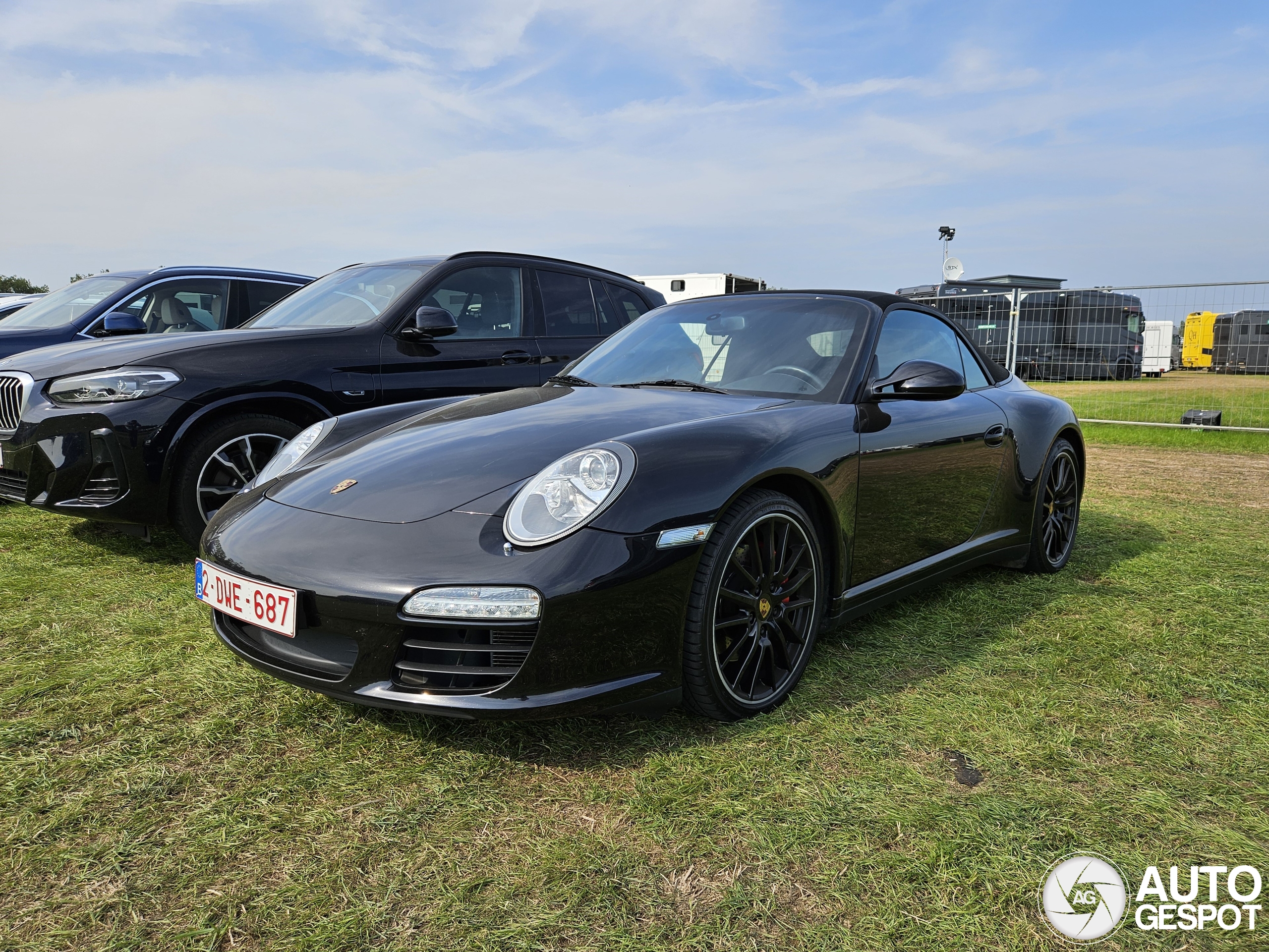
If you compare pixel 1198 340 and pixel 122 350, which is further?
→ pixel 1198 340

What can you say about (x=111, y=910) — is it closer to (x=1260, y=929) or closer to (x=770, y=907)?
(x=770, y=907)

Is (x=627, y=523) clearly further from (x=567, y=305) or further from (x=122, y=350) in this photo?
(x=567, y=305)

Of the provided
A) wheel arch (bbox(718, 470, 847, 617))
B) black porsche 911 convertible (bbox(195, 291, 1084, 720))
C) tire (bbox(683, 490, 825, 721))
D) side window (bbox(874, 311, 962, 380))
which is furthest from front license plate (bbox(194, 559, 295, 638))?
side window (bbox(874, 311, 962, 380))

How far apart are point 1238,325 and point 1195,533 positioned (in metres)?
9.70

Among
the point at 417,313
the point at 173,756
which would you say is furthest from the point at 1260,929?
the point at 417,313

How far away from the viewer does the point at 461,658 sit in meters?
2.17

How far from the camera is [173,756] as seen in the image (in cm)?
233

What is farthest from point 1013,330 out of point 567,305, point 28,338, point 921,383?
point 28,338

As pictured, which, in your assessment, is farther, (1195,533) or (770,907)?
(1195,533)

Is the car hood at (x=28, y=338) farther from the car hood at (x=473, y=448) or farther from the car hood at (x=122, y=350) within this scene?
the car hood at (x=473, y=448)

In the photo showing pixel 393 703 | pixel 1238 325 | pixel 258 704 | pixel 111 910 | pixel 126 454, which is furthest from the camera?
pixel 1238 325

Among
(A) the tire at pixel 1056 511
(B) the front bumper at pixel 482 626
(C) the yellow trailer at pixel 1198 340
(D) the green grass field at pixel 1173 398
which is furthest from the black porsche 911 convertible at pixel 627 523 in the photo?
(C) the yellow trailer at pixel 1198 340

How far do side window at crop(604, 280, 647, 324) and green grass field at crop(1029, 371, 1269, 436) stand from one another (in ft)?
24.8

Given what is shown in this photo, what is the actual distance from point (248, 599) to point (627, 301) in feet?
12.8
